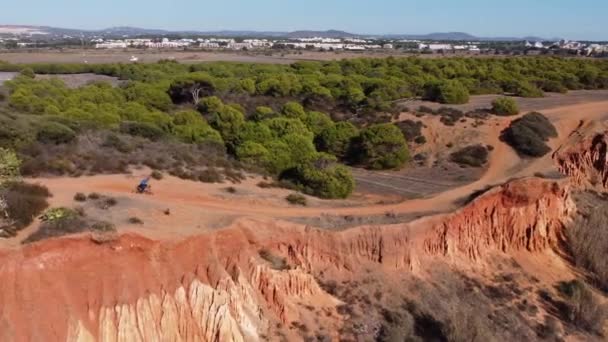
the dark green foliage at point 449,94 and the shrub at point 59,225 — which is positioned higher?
the shrub at point 59,225

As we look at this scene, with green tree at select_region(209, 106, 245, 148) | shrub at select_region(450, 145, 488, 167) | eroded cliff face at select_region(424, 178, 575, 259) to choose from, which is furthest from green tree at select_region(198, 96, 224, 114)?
eroded cliff face at select_region(424, 178, 575, 259)

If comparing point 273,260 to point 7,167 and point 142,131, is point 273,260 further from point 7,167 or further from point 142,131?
point 142,131

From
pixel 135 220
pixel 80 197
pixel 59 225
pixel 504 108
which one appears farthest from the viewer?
pixel 504 108

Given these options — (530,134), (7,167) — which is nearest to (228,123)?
(530,134)

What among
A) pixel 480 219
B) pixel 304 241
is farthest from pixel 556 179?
pixel 304 241

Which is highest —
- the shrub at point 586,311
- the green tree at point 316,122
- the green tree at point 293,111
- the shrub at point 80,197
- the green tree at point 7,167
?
the green tree at point 7,167

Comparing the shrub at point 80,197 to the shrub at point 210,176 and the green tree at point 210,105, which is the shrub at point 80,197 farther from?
the green tree at point 210,105

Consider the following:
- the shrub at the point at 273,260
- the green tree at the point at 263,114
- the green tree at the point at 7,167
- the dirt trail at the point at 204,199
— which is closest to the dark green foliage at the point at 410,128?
the green tree at the point at 263,114

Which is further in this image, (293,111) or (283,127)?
(293,111)

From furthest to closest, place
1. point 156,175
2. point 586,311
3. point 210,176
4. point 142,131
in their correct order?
1. point 142,131
2. point 210,176
3. point 156,175
4. point 586,311
